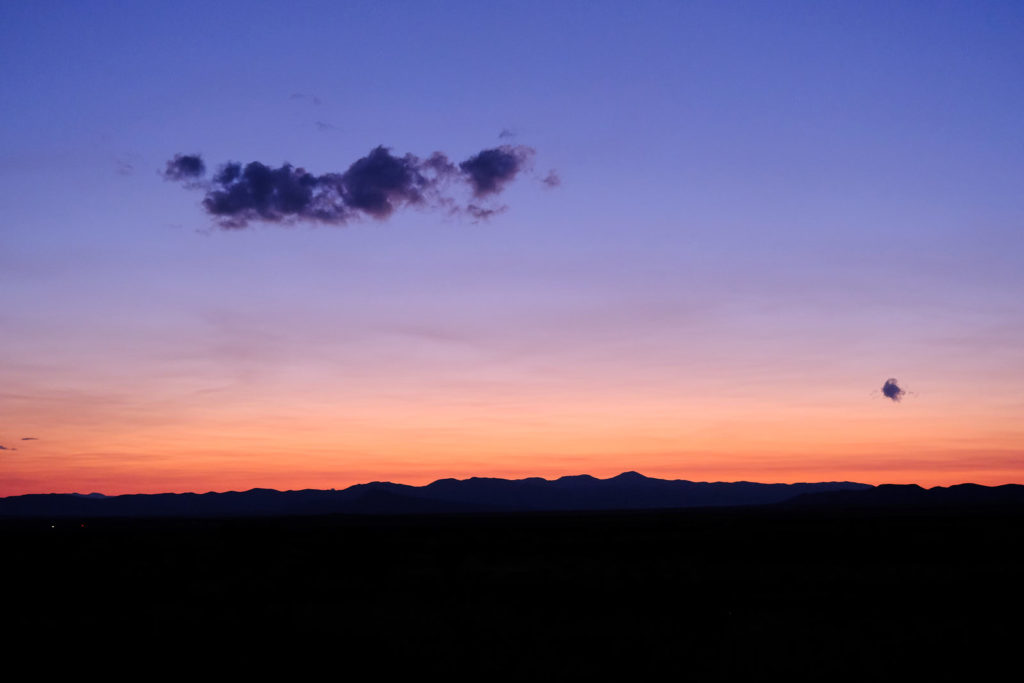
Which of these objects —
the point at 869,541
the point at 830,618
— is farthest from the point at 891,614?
the point at 869,541

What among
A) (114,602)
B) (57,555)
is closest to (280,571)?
(114,602)

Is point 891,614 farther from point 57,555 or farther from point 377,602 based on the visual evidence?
point 57,555

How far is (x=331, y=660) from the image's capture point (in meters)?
16.7

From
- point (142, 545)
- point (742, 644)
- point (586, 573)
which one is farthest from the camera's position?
point (142, 545)

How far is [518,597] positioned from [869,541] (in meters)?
30.0

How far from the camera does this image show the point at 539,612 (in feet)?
74.2

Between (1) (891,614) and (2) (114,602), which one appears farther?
(2) (114,602)

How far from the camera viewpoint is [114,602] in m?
26.0

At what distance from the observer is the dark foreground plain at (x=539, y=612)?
16.5 meters

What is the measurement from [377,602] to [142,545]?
124 ft

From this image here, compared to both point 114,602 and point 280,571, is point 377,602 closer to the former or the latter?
point 114,602

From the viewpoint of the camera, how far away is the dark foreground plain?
16453mm

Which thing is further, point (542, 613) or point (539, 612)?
point (539, 612)

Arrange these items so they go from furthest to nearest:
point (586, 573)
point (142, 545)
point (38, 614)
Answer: point (142, 545), point (586, 573), point (38, 614)
